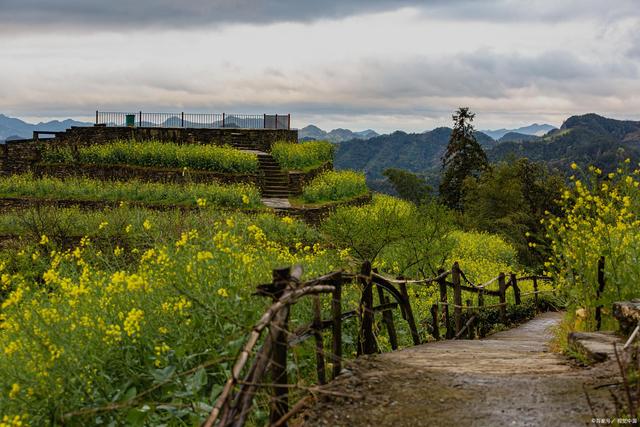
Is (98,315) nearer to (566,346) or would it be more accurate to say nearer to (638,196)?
(566,346)

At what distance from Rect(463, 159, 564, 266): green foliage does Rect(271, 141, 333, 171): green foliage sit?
1088 centimetres

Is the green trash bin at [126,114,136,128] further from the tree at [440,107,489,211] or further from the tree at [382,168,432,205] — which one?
the tree at [382,168,432,205]

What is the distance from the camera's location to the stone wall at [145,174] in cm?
2980

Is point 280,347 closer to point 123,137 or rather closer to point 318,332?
point 318,332

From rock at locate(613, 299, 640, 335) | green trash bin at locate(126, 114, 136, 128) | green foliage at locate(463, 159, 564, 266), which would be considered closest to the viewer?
rock at locate(613, 299, 640, 335)

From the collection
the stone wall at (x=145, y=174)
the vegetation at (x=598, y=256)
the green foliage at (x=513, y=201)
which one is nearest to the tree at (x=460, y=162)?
the green foliage at (x=513, y=201)

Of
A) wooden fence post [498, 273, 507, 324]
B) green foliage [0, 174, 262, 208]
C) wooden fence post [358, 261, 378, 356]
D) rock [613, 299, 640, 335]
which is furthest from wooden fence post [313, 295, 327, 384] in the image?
green foliage [0, 174, 262, 208]

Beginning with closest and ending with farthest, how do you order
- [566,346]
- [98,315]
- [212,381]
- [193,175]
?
[212,381], [98,315], [566,346], [193,175]

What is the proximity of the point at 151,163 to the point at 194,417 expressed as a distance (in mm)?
27330

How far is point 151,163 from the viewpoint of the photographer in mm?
31297

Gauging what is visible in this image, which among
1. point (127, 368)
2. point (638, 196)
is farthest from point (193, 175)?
point (127, 368)

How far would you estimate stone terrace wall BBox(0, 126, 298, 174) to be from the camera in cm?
3219

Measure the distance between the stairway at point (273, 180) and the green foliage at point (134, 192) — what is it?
1360 mm

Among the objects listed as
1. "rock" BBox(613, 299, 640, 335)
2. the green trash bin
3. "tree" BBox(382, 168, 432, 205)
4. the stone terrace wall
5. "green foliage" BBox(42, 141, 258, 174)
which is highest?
the green trash bin
